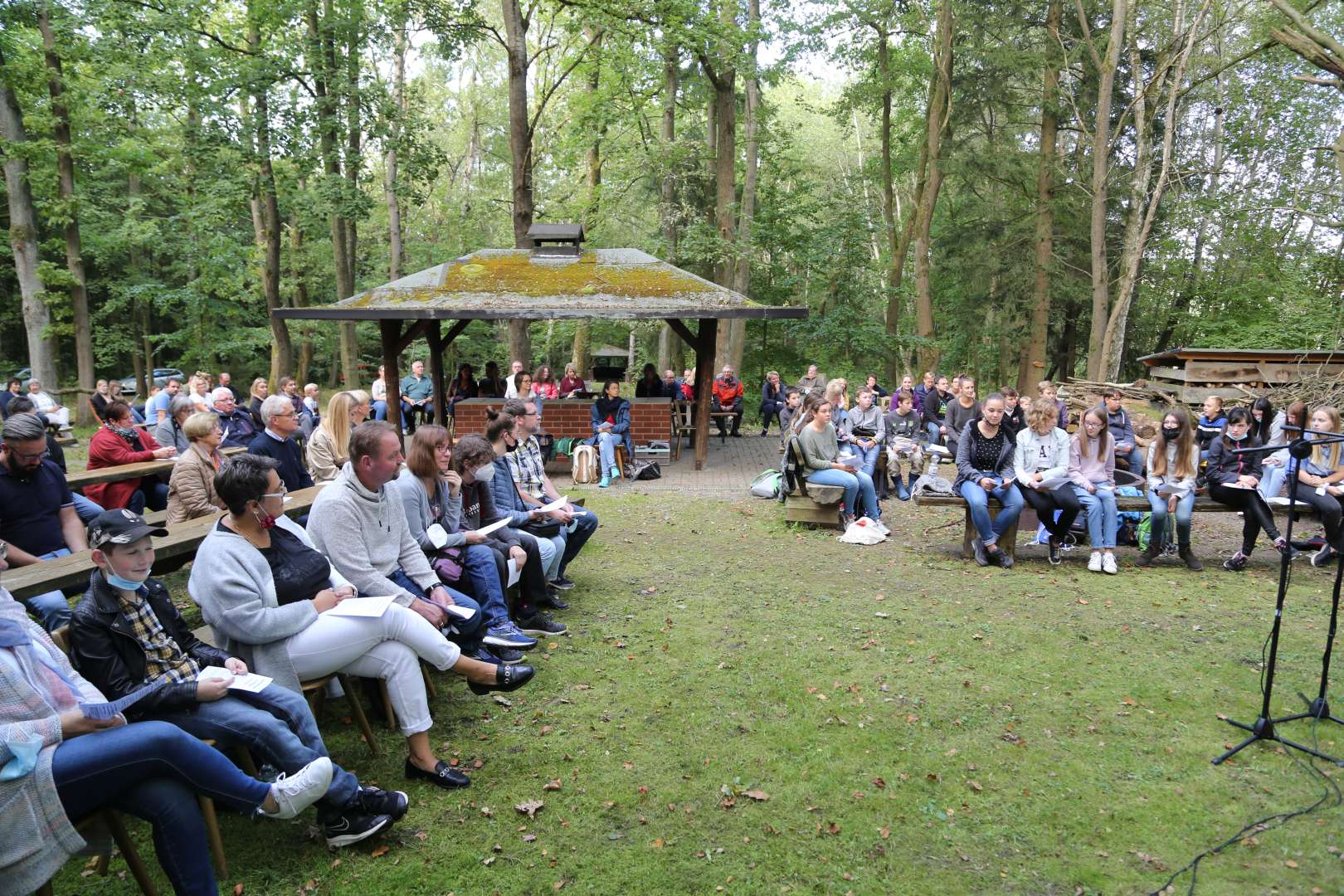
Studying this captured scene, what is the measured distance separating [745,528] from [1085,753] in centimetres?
499

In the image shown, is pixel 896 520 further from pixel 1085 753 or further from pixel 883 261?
pixel 883 261

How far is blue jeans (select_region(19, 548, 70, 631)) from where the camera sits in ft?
13.3

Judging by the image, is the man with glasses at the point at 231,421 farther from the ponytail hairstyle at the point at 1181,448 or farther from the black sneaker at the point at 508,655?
the ponytail hairstyle at the point at 1181,448

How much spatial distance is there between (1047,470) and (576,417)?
7.48 m

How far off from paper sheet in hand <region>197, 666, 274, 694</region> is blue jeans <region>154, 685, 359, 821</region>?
5 cm

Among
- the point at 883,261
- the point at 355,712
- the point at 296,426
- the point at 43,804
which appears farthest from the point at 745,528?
the point at 883,261

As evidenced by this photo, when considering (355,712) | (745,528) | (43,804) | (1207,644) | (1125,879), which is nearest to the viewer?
(43,804)

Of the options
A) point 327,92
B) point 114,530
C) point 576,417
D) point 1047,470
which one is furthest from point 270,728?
point 327,92

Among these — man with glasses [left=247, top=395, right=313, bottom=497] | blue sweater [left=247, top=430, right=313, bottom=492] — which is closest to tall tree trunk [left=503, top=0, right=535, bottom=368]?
blue sweater [left=247, top=430, right=313, bottom=492]

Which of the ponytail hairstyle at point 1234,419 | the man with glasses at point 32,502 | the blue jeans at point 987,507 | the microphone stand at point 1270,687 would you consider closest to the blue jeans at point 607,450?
the blue jeans at point 987,507

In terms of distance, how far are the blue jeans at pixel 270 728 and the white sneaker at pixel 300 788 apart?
98 millimetres

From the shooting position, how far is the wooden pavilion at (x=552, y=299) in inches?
455

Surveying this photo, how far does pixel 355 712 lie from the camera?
3.82m

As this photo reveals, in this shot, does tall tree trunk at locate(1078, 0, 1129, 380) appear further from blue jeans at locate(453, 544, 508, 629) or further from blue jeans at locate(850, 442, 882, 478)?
blue jeans at locate(453, 544, 508, 629)
